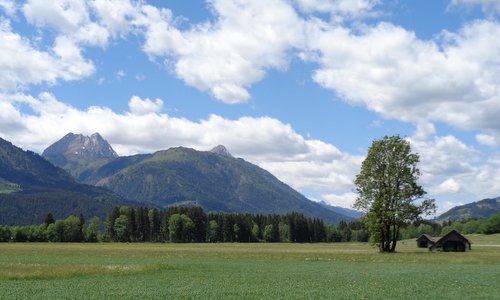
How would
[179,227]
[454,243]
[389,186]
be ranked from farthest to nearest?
[179,227], [454,243], [389,186]

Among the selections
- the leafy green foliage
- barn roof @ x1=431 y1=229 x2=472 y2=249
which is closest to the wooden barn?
barn roof @ x1=431 y1=229 x2=472 y2=249

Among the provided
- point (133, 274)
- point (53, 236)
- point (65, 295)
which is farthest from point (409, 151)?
point (53, 236)

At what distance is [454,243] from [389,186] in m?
34.1

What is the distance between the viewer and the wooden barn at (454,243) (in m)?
96.1

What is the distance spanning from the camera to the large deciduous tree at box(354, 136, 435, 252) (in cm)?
7169

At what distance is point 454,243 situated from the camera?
97.7m

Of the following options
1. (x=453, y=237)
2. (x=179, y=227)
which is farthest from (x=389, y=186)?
(x=179, y=227)

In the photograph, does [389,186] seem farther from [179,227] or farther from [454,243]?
[179,227]

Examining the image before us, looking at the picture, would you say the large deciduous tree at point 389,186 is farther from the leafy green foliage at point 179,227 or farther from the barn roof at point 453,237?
the leafy green foliage at point 179,227

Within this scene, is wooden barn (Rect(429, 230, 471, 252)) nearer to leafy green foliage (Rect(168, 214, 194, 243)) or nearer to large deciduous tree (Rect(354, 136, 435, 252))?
large deciduous tree (Rect(354, 136, 435, 252))

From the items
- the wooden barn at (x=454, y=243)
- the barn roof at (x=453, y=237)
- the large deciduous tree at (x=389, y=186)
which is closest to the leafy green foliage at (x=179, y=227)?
the wooden barn at (x=454, y=243)

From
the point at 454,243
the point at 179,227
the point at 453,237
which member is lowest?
the point at 454,243

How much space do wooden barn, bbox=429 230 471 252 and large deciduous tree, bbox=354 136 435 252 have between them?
1176 inches

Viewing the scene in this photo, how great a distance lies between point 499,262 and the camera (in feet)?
189
